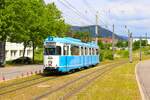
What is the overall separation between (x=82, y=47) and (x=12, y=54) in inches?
2067

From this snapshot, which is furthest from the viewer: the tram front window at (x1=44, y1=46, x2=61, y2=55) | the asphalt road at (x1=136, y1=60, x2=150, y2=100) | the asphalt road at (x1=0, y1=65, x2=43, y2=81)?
the asphalt road at (x1=0, y1=65, x2=43, y2=81)

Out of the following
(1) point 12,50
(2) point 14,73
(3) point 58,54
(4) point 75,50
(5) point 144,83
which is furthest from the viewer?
(1) point 12,50

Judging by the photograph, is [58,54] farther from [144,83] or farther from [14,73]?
[144,83]

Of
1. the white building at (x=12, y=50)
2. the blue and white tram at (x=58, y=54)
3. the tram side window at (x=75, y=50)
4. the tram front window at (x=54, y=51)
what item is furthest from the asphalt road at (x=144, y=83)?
the white building at (x=12, y=50)

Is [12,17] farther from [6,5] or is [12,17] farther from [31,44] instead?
[31,44]

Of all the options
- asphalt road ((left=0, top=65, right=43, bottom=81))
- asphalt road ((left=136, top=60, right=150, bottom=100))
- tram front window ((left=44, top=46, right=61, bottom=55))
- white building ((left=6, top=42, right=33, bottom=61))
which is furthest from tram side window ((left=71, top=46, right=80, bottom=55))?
white building ((left=6, top=42, right=33, bottom=61))

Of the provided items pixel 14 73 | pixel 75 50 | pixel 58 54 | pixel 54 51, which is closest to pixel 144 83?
pixel 58 54

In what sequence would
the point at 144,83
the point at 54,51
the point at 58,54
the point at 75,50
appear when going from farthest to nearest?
the point at 75,50, the point at 54,51, the point at 58,54, the point at 144,83

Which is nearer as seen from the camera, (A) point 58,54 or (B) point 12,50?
(A) point 58,54

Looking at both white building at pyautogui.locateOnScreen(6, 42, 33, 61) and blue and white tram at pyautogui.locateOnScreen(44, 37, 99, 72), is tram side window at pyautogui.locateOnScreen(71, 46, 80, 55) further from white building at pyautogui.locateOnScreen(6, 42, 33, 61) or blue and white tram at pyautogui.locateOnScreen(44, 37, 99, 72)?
white building at pyautogui.locateOnScreen(6, 42, 33, 61)

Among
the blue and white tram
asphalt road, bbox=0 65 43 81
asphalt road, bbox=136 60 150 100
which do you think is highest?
the blue and white tram

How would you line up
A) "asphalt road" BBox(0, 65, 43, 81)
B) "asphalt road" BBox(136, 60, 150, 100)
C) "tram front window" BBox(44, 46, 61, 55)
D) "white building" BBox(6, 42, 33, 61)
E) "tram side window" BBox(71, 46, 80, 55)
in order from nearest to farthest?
"asphalt road" BBox(136, 60, 150, 100) < "tram front window" BBox(44, 46, 61, 55) < "asphalt road" BBox(0, 65, 43, 81) < "tram side window" BBox(71, 46, 80, 55) < "white building" BBox(6, 42, 33, 61)

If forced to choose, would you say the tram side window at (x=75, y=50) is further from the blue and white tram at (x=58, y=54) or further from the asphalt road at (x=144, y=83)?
Answer: the asphalt road at (x=144, y=83)

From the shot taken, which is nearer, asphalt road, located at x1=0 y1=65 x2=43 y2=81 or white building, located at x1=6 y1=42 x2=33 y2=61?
asphalt road, located at x1=0 y1=65 x2=43 y2=81
